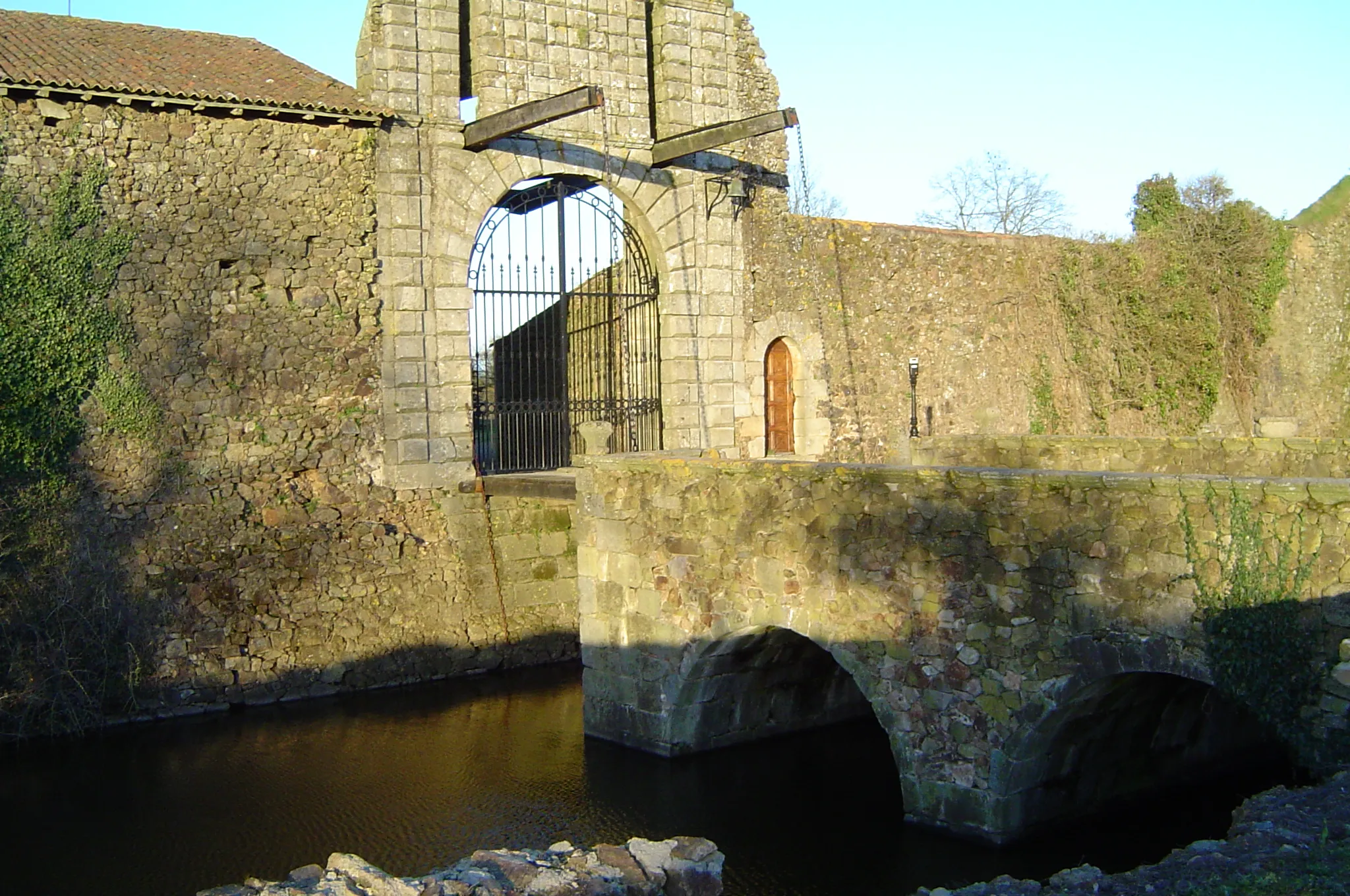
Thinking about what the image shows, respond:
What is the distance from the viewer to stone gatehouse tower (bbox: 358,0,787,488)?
13219 mm

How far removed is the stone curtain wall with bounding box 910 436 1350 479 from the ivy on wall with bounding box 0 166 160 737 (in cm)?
729

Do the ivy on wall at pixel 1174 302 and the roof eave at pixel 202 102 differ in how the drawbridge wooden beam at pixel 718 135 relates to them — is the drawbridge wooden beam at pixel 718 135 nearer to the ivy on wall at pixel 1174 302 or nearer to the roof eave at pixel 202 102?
the roof eave at pixel 202 102

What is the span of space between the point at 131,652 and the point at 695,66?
9.10 metres

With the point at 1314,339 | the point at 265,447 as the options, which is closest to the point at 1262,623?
the point at 265,447

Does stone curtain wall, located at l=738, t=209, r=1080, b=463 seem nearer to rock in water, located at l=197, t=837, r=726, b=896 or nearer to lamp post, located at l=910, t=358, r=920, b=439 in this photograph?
lamp post, located at l=910, t=358, r=920, b=439

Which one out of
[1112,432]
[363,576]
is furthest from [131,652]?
[1112,432]

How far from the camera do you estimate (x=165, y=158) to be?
39.4 feet

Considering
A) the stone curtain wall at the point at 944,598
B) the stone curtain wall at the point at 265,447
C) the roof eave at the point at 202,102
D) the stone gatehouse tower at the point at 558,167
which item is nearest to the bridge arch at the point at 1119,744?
the stone curtain wall at the point at 944,598

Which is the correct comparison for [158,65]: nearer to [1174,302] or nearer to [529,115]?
[529,115]

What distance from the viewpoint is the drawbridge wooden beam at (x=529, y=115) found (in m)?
12.0

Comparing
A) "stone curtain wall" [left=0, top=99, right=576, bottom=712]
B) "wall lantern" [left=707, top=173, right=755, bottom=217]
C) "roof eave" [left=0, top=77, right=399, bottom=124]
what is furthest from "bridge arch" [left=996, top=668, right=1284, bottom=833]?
"roof eave" [left=0, top=77, right=399, bottom=124]

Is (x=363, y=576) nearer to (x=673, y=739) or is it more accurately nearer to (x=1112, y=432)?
(x=673, y=739)

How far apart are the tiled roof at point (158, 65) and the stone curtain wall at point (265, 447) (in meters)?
0.26

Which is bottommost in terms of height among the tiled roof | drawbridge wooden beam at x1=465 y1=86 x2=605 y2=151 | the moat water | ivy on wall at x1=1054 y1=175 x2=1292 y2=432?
the moat water
